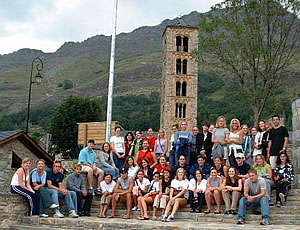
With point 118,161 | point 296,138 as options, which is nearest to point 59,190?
point 118,161

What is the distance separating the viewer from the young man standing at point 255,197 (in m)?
Answer: 8.55

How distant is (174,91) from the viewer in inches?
2174

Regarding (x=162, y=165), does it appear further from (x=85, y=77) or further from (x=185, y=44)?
(x=85, y=77)

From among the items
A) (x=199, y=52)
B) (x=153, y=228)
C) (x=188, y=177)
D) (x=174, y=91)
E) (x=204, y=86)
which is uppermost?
(x=204, y=86)

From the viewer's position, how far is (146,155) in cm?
1110

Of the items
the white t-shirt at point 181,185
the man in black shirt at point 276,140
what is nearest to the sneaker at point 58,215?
the white t-shirt at point 181,185

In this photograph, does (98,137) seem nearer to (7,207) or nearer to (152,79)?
(7,207)

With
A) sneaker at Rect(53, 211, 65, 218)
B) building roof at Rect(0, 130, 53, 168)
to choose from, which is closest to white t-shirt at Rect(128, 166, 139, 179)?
sneaker at Rect(53, 211, 65, 218)

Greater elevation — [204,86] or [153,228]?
[204,86]

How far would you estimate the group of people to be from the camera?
9.23 m

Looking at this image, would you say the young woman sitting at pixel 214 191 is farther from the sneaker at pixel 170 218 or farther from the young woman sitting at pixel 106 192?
the young woman sitting at pixel 106 192

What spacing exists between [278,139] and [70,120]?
38736 millimetres

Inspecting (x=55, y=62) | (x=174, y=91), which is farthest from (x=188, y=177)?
(x=55, y=62)

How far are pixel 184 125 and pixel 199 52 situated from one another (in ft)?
36.0
